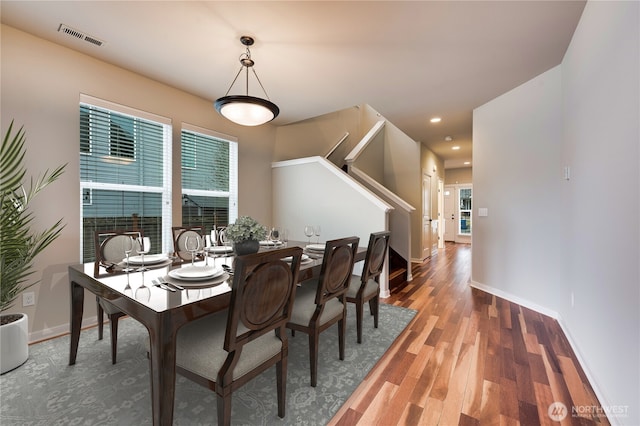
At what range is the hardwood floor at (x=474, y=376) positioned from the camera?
5.04ft

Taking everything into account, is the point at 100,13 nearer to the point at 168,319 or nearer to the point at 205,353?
the point at 168,319

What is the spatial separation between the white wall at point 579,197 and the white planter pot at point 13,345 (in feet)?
12.0

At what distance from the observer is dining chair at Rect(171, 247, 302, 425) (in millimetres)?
1197

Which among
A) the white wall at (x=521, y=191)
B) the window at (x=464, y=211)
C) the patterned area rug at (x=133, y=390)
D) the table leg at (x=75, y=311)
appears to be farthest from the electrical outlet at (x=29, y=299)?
the window at (x=464, y=211)

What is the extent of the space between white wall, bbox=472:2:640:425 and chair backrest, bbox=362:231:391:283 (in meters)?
1.40

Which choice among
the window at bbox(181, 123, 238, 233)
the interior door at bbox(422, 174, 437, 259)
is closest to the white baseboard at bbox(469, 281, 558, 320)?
the interior door at bbox(422, 174, 437, 259)

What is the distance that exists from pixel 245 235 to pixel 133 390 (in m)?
1.16

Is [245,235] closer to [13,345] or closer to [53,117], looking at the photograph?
[13,345]

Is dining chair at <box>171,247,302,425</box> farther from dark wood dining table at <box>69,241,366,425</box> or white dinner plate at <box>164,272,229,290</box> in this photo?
white dinner plate at <box>164,272,229,290</box>

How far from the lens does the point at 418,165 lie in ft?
19.5

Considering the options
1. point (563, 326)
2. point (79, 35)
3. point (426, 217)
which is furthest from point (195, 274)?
point (426, 217)

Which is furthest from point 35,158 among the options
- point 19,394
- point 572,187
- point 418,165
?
point 418,165

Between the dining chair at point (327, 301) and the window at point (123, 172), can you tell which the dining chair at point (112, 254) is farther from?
the dining chair at point (327, 301)

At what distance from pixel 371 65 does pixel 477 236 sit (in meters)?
2.79
